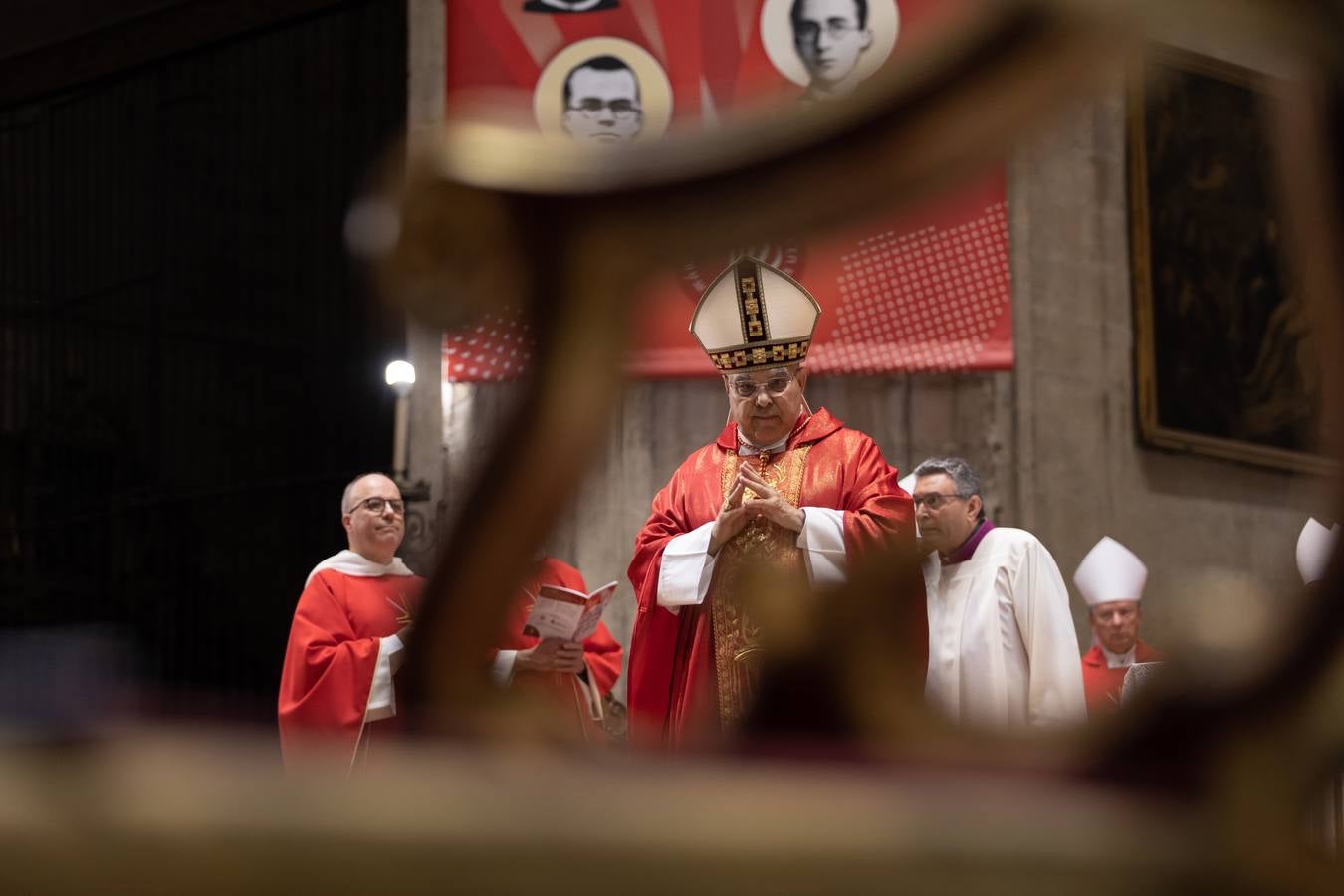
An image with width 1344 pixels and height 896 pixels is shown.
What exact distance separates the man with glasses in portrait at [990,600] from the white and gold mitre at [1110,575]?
71.0 inches

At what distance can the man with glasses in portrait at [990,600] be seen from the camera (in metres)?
4.26

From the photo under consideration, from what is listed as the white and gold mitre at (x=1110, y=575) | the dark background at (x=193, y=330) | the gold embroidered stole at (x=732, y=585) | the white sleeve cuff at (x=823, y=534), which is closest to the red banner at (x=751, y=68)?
the dark background at (x=193, y=330)

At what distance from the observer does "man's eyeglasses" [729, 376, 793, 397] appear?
3705 millimetres

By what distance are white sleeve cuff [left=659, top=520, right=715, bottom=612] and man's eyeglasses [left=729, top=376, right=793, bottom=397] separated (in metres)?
0.41

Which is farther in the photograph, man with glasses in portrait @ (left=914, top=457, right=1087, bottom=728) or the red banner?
the red banner

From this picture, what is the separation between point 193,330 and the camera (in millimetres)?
9148

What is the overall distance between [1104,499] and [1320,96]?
8.91m

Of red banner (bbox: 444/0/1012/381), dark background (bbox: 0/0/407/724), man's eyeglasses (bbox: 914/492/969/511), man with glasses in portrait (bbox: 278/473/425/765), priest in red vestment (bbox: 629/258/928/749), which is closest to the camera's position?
priest in red vestment (bbox: 629/258/928/749)

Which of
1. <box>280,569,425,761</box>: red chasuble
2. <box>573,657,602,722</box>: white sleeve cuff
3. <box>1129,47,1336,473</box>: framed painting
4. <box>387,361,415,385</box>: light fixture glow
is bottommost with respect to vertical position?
<box>573,657,602,722</box>: white sleeve cuff

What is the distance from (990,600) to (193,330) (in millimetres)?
6096

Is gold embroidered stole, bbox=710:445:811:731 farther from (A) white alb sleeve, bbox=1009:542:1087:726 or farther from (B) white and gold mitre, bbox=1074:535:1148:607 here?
(B) white and gold mitre, bbox=1074:535:1148:607

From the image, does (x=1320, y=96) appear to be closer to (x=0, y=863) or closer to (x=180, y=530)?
(x=0, y=863)

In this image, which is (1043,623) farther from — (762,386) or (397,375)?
(397,375)

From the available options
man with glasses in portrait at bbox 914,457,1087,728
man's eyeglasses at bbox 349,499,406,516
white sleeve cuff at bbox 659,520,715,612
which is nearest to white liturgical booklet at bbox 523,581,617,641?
white sleeve cuff at bbox 659,520,715,612
